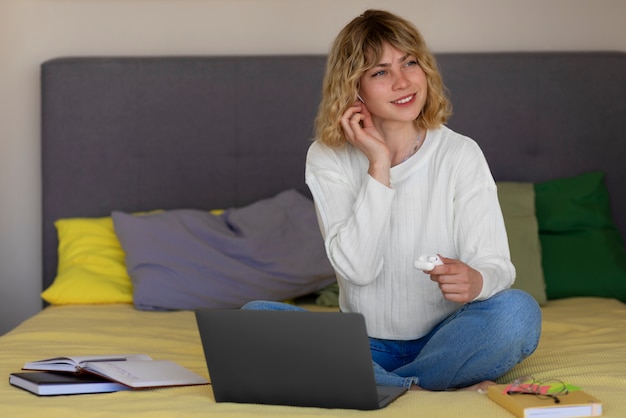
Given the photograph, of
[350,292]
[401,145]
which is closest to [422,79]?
[401,145]

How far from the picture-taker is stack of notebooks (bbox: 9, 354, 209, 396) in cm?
204

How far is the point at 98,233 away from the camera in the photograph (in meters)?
3.56

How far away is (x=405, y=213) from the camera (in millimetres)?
2344

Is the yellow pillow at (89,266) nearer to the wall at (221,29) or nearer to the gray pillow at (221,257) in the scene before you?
the gray pillow at (221,257)

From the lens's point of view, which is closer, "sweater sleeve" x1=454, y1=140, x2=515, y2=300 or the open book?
the open book

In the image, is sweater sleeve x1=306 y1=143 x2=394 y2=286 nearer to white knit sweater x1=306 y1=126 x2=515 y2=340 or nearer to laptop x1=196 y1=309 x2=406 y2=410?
white knit sweater x1=306 y1=126 x2=515 y2=340

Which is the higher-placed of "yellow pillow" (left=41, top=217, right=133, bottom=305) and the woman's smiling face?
the woman's smiling face

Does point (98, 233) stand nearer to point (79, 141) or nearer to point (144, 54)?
point (79, 141)

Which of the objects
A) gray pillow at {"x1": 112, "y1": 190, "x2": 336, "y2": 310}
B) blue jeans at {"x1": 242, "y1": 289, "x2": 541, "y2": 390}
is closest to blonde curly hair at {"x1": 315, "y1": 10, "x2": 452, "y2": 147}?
blue jeans at {"x1": 242, "y1": 289, "x2": 541, "y2": 390}

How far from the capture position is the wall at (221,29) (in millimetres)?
3865

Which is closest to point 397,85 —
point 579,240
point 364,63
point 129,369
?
point 364,63

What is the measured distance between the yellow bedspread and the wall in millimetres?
983

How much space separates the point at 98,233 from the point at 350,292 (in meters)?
1.49

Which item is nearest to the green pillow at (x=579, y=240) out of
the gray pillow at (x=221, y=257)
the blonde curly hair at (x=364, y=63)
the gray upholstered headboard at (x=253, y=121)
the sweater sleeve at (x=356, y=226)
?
the gray upholstered headboard at (x=253, y=121)
